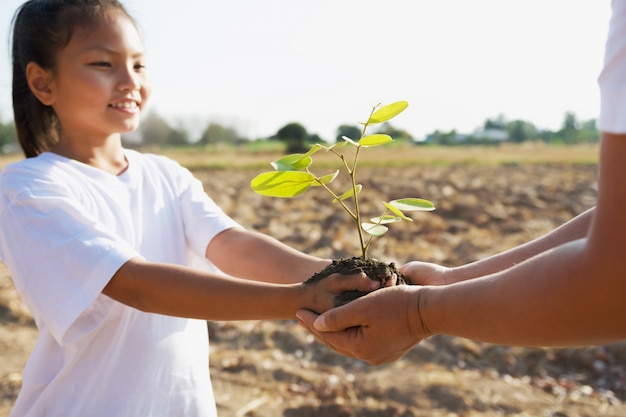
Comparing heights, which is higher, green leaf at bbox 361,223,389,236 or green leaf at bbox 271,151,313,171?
green leaf at bbox 271,151,313,171

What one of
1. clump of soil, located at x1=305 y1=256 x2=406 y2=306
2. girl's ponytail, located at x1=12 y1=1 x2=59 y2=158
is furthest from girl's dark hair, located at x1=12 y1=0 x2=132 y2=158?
clump of soil, located at x1=305 y1=256 x2=406 y2=306

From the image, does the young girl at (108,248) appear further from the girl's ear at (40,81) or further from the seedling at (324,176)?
the seedling at (324,176)

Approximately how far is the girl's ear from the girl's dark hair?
16 millimetres

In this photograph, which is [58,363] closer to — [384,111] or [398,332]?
[398,332]

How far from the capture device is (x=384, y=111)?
4.80 feet

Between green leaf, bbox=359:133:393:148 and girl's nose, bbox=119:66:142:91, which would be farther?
girl's nose, bbox=119:66:142:91

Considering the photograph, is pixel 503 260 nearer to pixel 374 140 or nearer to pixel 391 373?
pixel 374 140

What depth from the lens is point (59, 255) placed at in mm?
1399

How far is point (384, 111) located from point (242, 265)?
56cm

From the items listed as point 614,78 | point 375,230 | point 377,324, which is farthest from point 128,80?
point 614,78

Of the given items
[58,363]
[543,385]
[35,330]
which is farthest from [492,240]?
[58,363]

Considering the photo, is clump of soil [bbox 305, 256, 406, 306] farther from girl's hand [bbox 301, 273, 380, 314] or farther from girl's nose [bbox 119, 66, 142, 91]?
girl's nose [bbox 119, 66, 142, 91]

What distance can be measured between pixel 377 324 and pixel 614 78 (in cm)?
66

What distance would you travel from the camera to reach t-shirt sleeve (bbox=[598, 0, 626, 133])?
882mm
